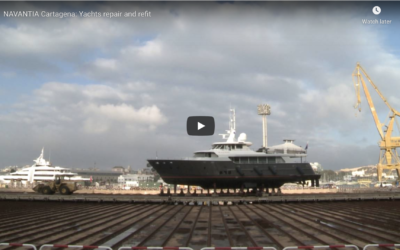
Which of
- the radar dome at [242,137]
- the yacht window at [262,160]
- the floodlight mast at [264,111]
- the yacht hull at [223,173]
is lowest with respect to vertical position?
the yacht hull at [223,173]

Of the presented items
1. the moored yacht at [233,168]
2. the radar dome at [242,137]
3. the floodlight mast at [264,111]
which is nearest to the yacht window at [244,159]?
the moored yacht at [233,168]

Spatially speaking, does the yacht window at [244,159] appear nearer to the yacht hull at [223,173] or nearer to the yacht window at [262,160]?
the yacht hull at [223,173]

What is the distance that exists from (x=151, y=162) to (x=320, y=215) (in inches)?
752

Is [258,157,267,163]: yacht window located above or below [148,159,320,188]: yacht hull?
above

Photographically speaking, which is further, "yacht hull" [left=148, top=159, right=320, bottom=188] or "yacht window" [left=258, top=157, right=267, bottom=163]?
"yacht window" [left=258, top=157, right=267, bottom=163]

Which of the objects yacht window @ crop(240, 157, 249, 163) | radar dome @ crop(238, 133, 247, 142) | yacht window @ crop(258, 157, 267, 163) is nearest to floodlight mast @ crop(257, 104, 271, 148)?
radar dome @ crop(238, 133, 247, 142)

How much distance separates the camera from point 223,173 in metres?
34.2

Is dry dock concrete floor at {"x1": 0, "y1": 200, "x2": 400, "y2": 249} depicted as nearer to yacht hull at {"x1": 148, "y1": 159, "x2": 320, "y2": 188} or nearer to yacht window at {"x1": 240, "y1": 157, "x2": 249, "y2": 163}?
yacht hull at {"x1": 148, "y1": 159, "x2": 320, "y2": 188}

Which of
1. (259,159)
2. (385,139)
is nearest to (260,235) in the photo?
(259,159)

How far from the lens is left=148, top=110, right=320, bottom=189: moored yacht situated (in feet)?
111

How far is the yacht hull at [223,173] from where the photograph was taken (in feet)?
111

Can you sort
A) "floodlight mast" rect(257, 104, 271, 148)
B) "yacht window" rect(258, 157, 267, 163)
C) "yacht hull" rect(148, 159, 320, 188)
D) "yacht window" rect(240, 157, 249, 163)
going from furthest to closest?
1. "floodlight mast" rect(257, 104, 271, 148)
2. "yacht window" rect(258, 157, 267, 163)
3. "yacht window" rect(240, 157, 249, 163)
4. "yacht hull" rect(148, 159, 320, 188)

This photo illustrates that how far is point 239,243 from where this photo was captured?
1207cm

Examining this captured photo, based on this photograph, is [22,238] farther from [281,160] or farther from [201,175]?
[281,160]
